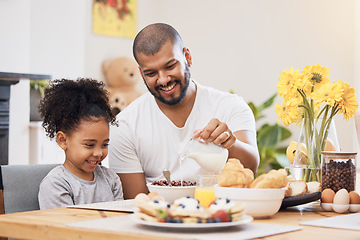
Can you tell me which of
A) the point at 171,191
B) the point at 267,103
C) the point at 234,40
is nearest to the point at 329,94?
the point at 171,191

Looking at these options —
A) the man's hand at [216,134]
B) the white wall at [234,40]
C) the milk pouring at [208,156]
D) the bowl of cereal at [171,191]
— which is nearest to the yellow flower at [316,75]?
the man's hand at [216,134]

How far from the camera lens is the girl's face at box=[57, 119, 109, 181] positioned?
192cm

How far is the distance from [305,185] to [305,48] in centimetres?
380

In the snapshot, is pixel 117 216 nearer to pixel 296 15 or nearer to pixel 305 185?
pixel 305 185

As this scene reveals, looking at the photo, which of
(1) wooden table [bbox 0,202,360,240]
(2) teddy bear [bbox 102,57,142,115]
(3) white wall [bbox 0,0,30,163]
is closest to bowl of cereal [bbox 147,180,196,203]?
(1) wooden table [bbox 0,202,360,240]

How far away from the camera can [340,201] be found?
154cm

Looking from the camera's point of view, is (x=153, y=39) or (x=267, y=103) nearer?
(x=153, y=39)

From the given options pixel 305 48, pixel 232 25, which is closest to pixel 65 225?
pixel 305 48

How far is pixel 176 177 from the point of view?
7.45 ft

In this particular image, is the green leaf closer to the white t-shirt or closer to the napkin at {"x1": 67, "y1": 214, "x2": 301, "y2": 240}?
the white t-shirt

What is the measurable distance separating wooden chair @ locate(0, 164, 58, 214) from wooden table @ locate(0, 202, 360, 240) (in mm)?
326

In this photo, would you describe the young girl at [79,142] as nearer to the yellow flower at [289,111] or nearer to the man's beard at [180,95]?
the man's beard at [180,95]

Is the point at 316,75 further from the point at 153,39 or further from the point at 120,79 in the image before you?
the point at 120,79

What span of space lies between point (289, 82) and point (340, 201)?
0.42 m
